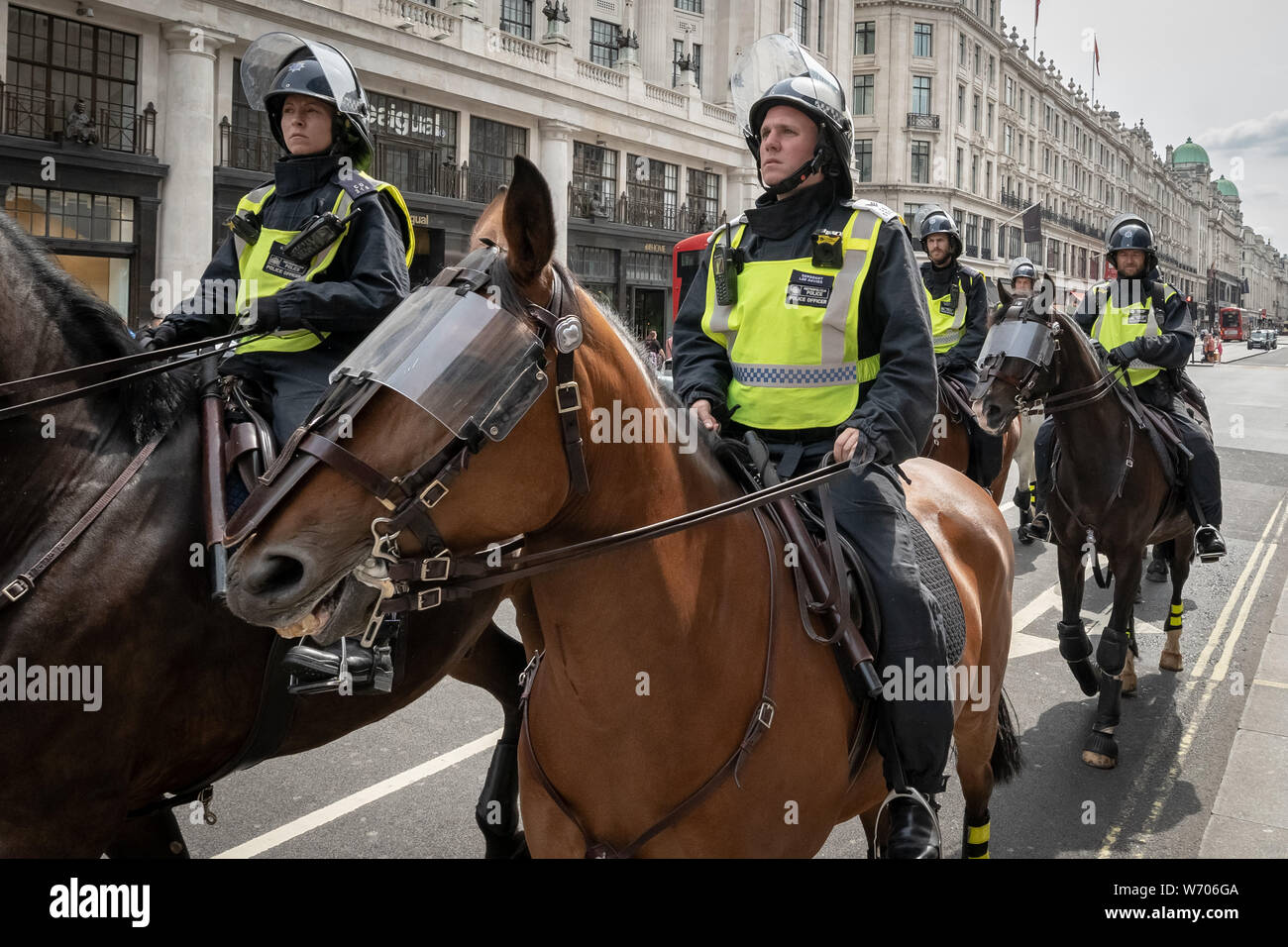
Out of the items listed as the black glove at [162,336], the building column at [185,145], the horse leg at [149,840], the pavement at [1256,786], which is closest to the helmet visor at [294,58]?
the black glove at [162,336]

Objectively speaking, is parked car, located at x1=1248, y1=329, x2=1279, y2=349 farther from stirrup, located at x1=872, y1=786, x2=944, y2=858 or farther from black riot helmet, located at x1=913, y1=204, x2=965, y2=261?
stirrup, located at x1=872, y1=786, x2=944, y2=858

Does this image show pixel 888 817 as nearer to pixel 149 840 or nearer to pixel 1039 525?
pixel 149 840

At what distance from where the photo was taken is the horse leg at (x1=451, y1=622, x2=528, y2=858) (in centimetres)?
410

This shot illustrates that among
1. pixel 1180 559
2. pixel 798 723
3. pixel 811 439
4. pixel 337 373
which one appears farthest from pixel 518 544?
pixel 1180 559

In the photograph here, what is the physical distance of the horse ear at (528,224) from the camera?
6.14 feet

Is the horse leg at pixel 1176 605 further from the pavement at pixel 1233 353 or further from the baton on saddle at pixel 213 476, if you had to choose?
the pavement at pixel 1233 353

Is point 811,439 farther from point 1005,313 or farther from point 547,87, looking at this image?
point 547,87

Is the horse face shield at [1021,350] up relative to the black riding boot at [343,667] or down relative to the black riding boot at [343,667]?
up

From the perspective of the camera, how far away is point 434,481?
186 centimetres

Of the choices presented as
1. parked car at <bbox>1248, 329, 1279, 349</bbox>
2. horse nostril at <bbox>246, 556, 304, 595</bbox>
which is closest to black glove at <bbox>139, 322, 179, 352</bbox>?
horse nostril at <bbox>246, 556, 304, 595</bbox>

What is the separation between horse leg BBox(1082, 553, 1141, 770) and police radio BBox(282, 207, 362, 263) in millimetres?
5108

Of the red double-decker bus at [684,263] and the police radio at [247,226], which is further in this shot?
the red double-decker bus at [684,263]

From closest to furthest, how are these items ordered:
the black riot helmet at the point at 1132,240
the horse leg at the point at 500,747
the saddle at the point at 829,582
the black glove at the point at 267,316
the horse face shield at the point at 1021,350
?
the saddle at the point at 829,582 → the black glove at the point at 267,316 → the horse leg at the point at 500,747 → the horse face shield at the point at 1021,350 → the black riot helmet at the point at 1132,240

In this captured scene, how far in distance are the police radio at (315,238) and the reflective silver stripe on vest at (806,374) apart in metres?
1.81
